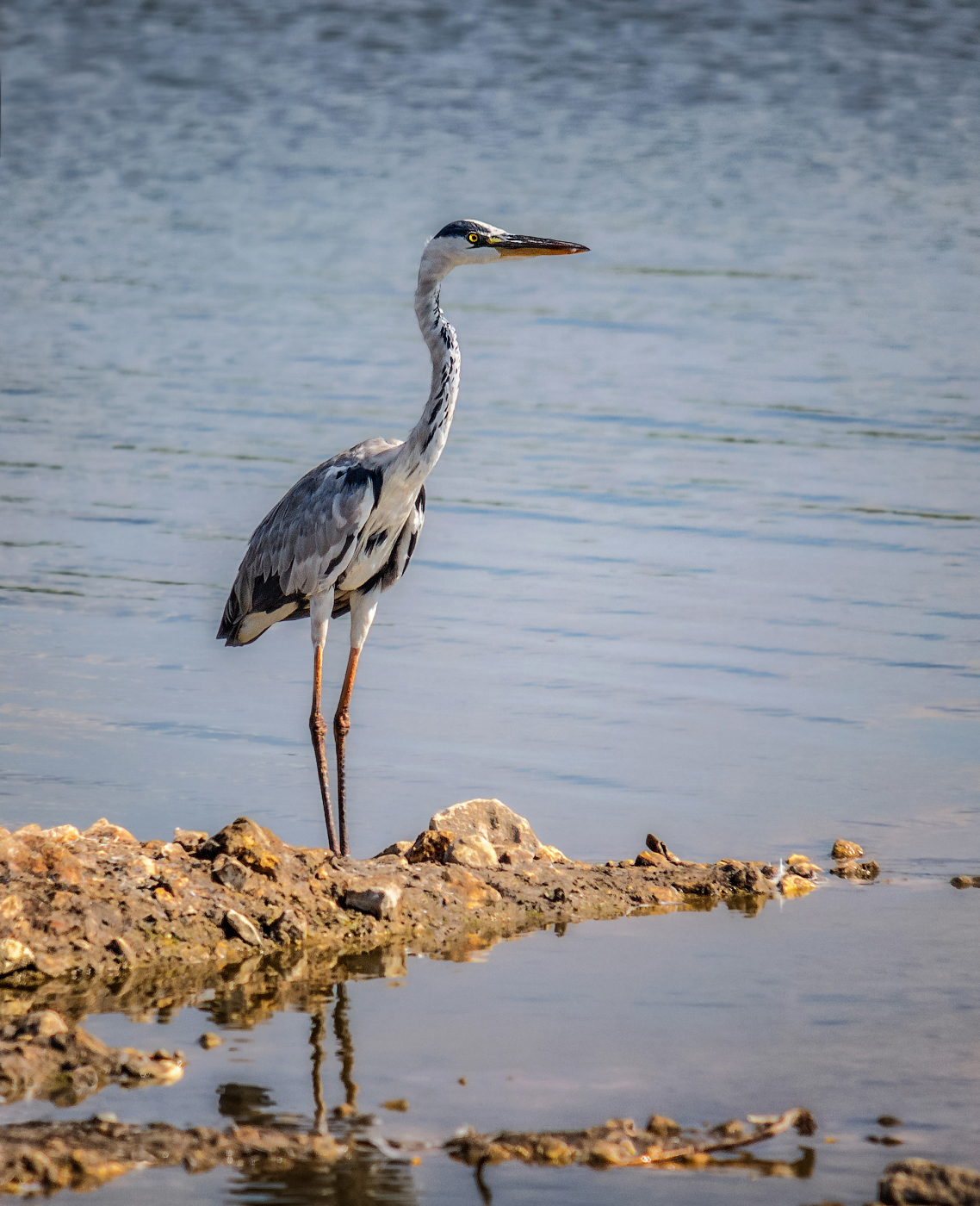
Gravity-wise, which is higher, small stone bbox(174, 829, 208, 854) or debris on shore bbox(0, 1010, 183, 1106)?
debris on shore bbox(0, 1010, 183, 1106)

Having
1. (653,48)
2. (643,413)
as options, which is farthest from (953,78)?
(643,413)

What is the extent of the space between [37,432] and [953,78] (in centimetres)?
2404

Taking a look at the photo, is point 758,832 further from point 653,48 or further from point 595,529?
point 653,48

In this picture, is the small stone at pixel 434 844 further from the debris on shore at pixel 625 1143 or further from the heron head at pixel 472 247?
the heron head at pixel 472 247

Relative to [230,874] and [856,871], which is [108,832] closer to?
[230,874]

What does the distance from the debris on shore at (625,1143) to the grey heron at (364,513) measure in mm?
2719

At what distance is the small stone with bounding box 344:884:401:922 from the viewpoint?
20.7 feet

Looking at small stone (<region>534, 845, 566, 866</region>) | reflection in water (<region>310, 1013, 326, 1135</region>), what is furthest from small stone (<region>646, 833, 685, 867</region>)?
reflection in water (<region>310, 1013, 326, 1135</region>)

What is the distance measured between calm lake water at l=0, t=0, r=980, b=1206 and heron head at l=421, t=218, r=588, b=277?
7.25 ft

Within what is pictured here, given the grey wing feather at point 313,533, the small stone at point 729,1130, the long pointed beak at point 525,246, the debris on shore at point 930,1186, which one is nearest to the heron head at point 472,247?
the long pointed beak at point 525,246

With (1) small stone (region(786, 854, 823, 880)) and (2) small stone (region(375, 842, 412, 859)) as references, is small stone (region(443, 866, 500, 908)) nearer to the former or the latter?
(2) small stone (region(375, 842, 412, 859))

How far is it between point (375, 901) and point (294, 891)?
0.91 ft

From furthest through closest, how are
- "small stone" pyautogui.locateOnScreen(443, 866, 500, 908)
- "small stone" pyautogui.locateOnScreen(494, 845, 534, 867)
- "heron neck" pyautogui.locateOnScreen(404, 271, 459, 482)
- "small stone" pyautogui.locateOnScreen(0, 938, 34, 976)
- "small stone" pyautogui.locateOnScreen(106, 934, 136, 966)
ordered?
"heron neck" pyautogui.locateOnScreen(404, 271, 459, 482), "small stone" pyautogui.locateOnScreen(494, 845, 534, 867), "small stone" pyautogui.locateOnScreen(443, 866, 500, 908), "small stone" pyautogui.locateOnScreen(106, 934, 136, 966), "small stone" pyautogui.locateOnScreen(0, 938, 34, 976)

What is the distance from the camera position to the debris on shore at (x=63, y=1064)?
4891 millimetres
